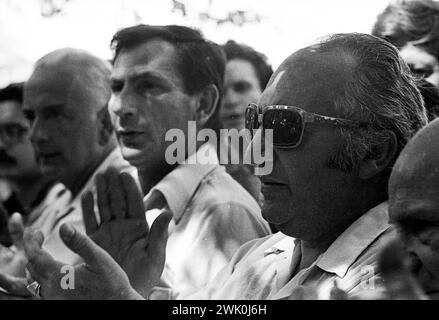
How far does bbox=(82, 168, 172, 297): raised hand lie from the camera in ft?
9.99

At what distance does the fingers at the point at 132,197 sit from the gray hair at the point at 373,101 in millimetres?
564

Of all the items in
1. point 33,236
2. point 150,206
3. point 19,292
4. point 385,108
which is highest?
point 385,108

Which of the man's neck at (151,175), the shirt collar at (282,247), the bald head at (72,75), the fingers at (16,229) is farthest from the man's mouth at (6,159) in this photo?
the shirt collar at (282,247)

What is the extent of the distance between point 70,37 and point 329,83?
130 centimetres

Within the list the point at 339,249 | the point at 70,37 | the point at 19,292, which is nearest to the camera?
the point at 339,249

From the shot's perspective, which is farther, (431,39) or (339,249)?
(431,39)

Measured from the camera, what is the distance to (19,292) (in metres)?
3.53

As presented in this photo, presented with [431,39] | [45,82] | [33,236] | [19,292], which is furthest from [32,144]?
[431,39]

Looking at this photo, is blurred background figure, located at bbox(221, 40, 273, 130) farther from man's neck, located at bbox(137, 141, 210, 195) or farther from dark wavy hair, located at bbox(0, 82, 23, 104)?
dark wavy hair, located at bbox(0, 82, 23, 104)

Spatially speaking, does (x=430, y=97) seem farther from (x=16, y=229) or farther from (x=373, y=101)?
(x=16, y=229)

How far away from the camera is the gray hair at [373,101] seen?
9.45 feet

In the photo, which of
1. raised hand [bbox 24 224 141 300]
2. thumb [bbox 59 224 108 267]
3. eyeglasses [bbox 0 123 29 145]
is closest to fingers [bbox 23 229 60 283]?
raised hand [bbox 24 224 141 300]

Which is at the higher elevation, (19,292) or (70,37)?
(70,37)

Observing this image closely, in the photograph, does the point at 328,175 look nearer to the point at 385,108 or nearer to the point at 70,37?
the point at 385,108
